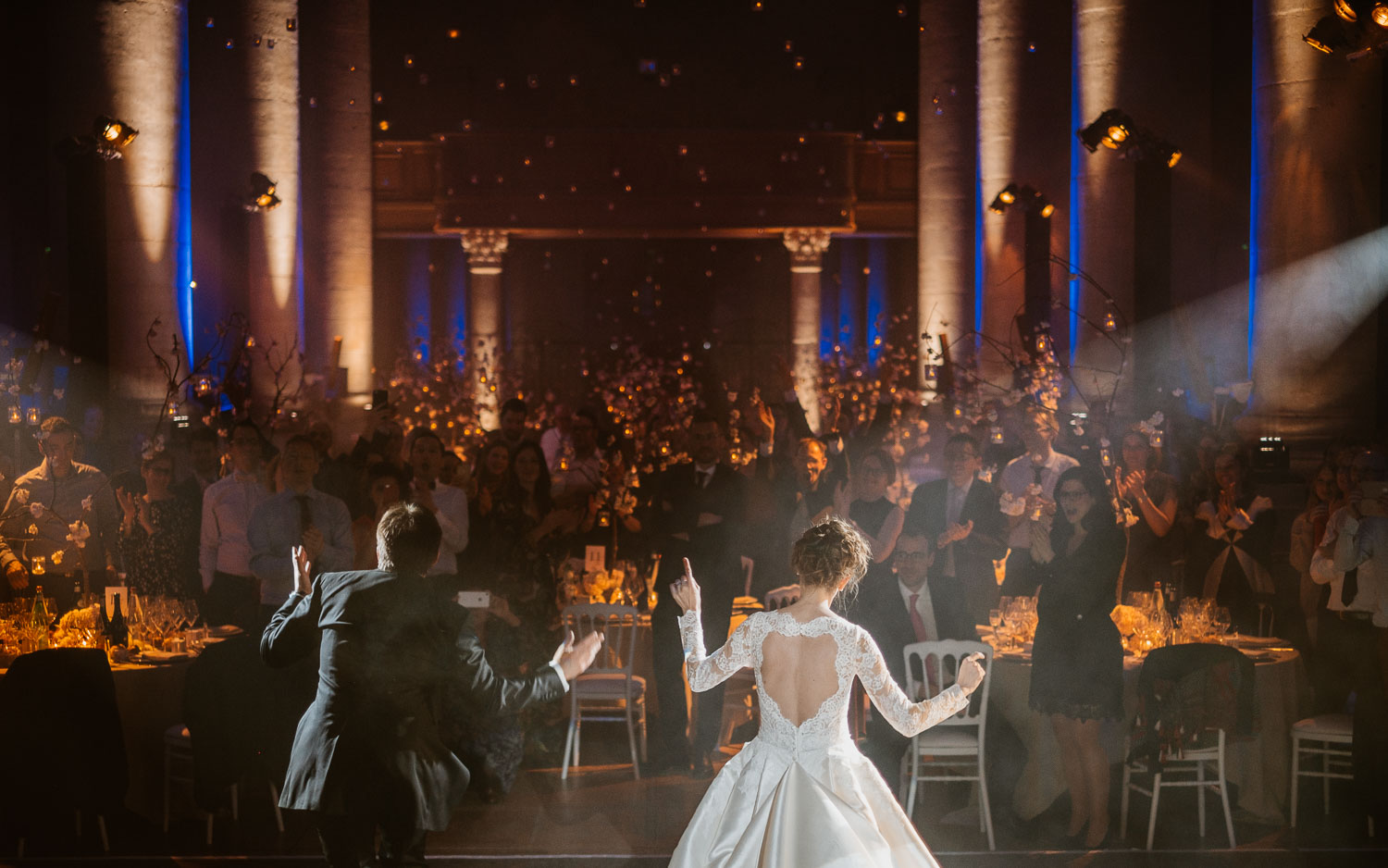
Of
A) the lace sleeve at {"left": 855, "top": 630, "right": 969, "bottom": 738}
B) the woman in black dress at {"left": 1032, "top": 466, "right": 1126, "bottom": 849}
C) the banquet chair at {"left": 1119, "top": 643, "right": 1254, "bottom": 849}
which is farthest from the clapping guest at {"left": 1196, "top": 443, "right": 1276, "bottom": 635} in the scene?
the lace sleeve at {"left": 855, "top": 630, "right": 969, "bottom": 738}

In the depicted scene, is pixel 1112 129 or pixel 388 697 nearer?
pixel 388 697

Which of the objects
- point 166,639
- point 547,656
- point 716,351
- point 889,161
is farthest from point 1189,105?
point 716,351

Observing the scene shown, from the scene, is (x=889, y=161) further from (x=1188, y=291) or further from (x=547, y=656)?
(x=547, y=656)

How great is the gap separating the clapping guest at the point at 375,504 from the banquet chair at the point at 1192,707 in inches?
139

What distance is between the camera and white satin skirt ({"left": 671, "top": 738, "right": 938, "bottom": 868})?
3.26 meters

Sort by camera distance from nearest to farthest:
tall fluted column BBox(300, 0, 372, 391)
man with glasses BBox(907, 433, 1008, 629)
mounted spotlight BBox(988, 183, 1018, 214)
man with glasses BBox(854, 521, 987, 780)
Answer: man with glasses BBox(854, 521, 987, 780)
man with glasses BBox(907, 433, 1008, 629)
mounted spotlight BBox(988, 183, 1018, 214)
tall fluted column BBox(300, 0, 372, 391)

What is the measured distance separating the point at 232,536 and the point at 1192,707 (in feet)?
13.5

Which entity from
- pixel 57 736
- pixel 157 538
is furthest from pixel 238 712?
Result: pixel 157 538

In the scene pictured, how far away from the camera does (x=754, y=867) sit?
327 cm

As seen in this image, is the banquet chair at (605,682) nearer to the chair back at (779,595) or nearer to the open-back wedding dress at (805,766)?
the chair back at (779,595)

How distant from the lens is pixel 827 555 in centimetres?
344

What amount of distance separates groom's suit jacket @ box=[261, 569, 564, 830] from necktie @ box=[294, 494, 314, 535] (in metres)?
2.42

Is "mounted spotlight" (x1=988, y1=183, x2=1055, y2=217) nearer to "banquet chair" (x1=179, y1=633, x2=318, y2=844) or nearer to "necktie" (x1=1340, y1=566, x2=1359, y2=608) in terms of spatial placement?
"necktie" (x1=1340, y1=566, x2=1359, y2=608)

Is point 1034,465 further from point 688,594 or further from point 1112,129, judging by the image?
point 688,594
